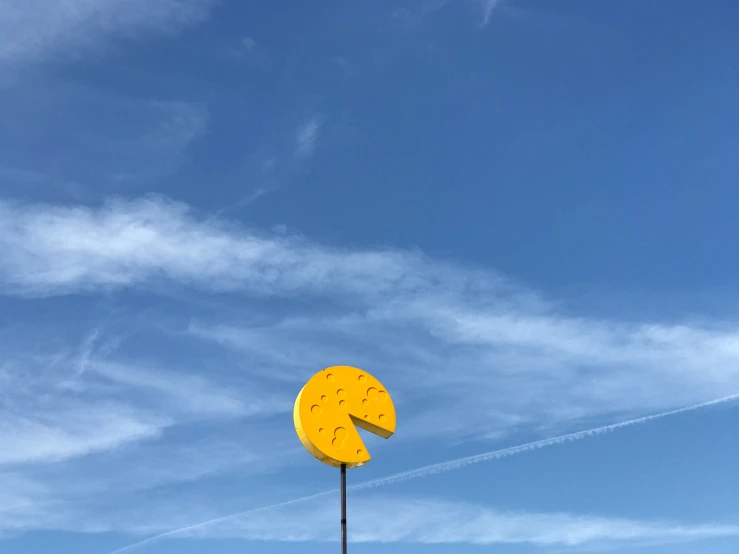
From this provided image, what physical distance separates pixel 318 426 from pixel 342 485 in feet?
6.18

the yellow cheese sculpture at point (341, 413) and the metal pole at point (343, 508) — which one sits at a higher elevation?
the yellow cheese sculpture at point (341, 413)

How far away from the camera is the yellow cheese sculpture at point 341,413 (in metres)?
24.3

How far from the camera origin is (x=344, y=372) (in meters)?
26.0

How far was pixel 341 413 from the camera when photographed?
25234mm

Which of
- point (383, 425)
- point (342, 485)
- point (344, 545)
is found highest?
point (383, 425)

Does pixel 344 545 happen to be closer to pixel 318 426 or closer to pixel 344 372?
pixel 318 426

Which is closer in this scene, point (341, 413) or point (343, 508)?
point (343, 508)

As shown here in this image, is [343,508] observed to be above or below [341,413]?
below

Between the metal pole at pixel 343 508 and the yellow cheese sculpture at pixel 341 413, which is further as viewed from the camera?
the yellow cheese sculpture at pixel 341 413

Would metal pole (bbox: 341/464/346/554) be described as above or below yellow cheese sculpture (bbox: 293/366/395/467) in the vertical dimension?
below

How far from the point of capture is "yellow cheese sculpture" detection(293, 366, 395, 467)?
24.3 m

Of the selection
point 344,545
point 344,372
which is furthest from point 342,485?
point 344,372

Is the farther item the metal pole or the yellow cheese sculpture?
the yellow cheese sculpture

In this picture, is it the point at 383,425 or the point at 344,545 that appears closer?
the point at 344,545
